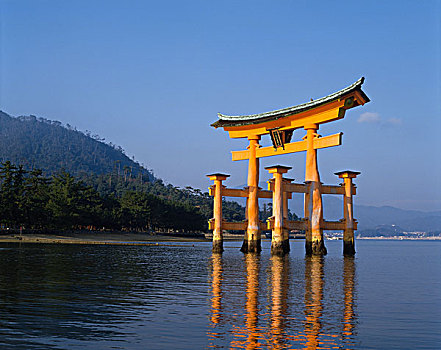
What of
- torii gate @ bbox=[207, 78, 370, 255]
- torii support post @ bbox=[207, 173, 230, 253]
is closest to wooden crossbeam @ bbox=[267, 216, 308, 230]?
torii gate @ bbox=[207, 78, 370, 255]

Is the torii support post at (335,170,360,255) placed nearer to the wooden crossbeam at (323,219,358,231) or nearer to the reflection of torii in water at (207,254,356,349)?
the wooden crossbeam at (323,219,358,231)

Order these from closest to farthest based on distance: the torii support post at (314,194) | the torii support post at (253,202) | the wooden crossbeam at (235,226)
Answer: the torii support post at (314,194)
the torii support post at (253,202)
the wooden crossbeam at (235,226)

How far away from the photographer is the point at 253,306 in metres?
17.8

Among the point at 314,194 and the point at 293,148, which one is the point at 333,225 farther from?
the point at 293,148

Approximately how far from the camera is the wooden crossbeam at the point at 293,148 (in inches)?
1750

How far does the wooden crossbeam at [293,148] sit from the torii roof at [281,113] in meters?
2.79

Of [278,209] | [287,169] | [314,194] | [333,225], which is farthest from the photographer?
[333,225]

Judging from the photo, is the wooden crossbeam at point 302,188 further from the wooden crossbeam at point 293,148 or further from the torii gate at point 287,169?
the wooden crossbeam at point 293,148

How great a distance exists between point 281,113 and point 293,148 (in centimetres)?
341

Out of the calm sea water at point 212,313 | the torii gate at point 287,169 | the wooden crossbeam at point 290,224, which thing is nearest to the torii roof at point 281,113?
the torii gate at point 287,169

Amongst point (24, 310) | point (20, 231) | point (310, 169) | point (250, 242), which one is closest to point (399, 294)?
point (24, 310)

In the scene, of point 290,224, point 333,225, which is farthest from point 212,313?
point 333,225

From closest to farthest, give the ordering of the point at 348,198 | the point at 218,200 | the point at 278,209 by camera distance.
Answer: the point at 278,209
the point at 348,198
the point at 218,200

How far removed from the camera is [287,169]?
48250mm
